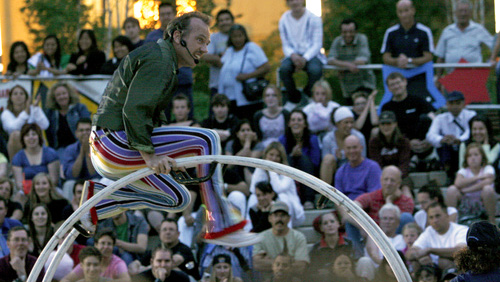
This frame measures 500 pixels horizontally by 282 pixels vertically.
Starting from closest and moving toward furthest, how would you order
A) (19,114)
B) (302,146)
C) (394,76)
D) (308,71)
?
(302,146), (394,76), (19,114), (308,71)

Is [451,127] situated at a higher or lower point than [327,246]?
higher

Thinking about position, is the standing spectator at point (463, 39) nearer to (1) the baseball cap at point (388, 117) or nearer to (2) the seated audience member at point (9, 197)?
(1) the baseball cap at point (388, 117)

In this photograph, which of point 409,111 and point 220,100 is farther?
point 409,111

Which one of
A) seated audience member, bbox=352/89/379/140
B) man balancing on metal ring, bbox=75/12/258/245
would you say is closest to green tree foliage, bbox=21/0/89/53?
seated audience member, bbox=352/89/379/140

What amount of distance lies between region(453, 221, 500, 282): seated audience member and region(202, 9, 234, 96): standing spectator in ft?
20.7

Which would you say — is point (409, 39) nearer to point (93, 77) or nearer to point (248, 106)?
point (248, 106)

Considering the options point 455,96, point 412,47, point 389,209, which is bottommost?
point 389,209

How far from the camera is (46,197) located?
31.8ft

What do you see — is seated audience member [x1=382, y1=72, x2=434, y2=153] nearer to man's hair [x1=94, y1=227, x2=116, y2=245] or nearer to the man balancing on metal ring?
man's hair [x1=94, y1=227, x2=116, y2=245]

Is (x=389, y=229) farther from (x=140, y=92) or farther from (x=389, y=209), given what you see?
(x=140, y=92)

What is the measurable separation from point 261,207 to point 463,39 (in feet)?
12.7

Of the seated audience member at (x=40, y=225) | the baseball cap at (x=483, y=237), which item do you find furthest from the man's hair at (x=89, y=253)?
the baseball cap at (x=483, y=237)

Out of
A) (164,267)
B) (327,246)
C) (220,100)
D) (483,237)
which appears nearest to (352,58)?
(220,100)

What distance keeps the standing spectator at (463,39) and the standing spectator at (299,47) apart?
162cm
